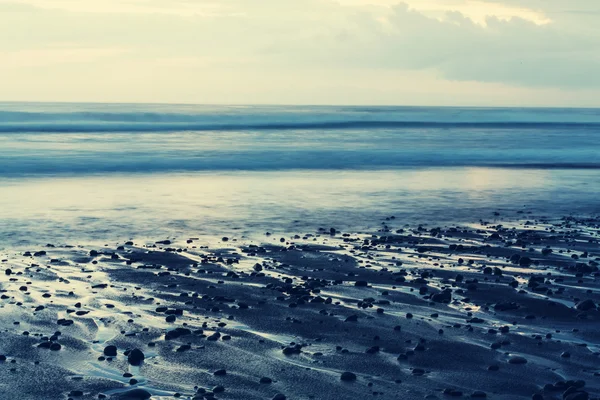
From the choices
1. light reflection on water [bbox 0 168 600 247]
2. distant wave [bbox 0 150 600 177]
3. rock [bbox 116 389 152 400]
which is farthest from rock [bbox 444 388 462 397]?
distant wave [bbox 0 150 600 177]

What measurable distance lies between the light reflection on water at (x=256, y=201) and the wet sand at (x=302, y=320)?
261cm

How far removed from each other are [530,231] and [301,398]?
12123 mm

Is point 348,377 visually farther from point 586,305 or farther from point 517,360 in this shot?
point 586,305

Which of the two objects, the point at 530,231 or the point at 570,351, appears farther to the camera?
the point at 530,231

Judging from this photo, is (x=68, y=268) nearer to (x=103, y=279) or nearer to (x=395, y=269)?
(x=103, y=279)

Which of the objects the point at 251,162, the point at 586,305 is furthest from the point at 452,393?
the point at 251,162

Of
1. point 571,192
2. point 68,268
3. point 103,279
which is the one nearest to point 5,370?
point 103,279

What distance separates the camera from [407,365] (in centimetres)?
976

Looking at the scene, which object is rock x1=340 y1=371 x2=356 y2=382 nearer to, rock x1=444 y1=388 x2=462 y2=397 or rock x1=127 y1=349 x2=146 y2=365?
rock x1=444 y1=388 x2=462 y2=397

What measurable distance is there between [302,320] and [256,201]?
14005 millimetres

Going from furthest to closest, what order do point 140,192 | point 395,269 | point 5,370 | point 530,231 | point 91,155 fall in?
point 91,155, point 140,192, point 530,231, point 395,269, point 5,370

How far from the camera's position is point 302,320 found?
11578 mm

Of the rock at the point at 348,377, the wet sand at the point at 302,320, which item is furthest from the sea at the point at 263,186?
the rock at the point at 348,377

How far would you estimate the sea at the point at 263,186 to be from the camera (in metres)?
20.5
